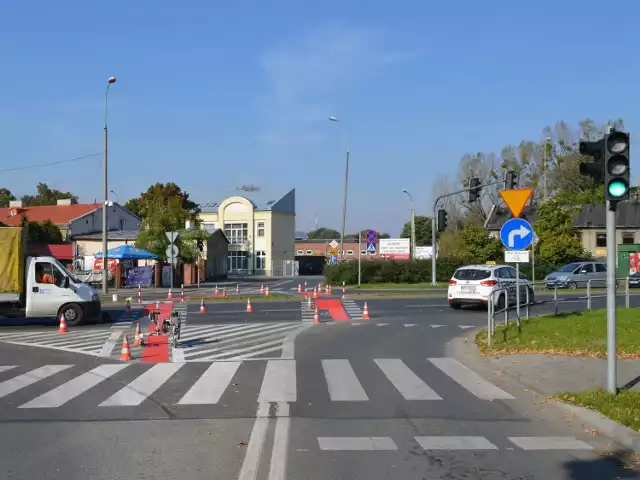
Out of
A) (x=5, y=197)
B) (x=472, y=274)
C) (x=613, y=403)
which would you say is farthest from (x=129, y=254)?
(x=5, y=197)

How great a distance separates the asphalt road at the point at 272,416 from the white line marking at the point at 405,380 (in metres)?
0.03

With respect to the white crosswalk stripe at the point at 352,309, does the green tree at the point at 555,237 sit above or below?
above

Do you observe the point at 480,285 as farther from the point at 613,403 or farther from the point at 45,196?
the point at 45,196

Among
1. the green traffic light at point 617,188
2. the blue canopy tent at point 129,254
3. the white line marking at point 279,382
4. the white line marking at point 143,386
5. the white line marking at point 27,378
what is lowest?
the white line marking at point 27,378

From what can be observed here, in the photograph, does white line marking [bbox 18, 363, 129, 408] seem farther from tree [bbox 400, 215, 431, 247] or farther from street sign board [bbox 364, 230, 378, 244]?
tree [bbox 400, 215, 431, 247]

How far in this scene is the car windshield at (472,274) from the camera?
84.4 ft

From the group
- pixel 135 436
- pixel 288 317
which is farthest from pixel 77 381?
pixel 288 317

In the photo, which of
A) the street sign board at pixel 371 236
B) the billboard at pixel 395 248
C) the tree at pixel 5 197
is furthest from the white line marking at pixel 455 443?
the tree at pixel 5 197

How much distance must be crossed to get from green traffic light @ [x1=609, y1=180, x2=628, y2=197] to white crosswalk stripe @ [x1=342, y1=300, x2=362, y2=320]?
15.4m

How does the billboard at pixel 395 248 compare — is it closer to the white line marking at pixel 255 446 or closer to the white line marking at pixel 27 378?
the white line marking at pixel 27 378

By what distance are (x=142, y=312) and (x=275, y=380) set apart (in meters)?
16.3

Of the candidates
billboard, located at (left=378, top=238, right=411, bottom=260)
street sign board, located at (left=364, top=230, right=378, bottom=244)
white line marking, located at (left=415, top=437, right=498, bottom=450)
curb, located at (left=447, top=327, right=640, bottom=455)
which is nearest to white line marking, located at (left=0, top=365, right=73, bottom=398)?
white line marking, located at (left=415, top=437, right=498, bottom=450)

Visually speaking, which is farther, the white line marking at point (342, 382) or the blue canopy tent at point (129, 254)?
the blue canopy tent at point (129, 254)

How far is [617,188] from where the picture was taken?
961 cm
